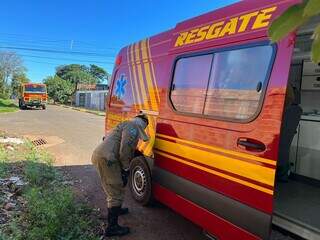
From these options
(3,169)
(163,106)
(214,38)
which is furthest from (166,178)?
(3,169)

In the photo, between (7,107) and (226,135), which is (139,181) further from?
(7,107)

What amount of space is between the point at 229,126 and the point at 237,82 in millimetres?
431

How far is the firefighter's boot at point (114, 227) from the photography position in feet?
15.4

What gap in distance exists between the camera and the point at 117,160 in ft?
16.0

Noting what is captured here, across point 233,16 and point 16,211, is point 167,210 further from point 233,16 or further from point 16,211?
point 233,16

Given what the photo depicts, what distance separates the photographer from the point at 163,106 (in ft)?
15.7

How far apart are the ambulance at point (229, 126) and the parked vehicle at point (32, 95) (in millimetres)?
34090

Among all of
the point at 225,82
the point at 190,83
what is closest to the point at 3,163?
the point at 190,83

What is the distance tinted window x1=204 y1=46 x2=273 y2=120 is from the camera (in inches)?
131

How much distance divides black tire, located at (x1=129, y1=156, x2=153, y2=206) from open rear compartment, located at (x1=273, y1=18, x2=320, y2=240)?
1.72 meters

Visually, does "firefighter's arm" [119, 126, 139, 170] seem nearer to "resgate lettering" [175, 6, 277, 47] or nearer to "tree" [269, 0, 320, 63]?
"resgate lettering" [175, 6, 277, 47]

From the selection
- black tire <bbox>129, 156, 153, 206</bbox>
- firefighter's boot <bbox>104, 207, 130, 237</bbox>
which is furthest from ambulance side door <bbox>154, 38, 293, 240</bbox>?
firefighter's boot <bbox>104, 207, 130, 237</bbox>

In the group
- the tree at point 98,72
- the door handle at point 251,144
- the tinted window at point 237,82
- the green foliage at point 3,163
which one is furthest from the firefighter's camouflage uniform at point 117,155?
the tree at point 98,72

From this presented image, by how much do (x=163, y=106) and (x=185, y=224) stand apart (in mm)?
1695
